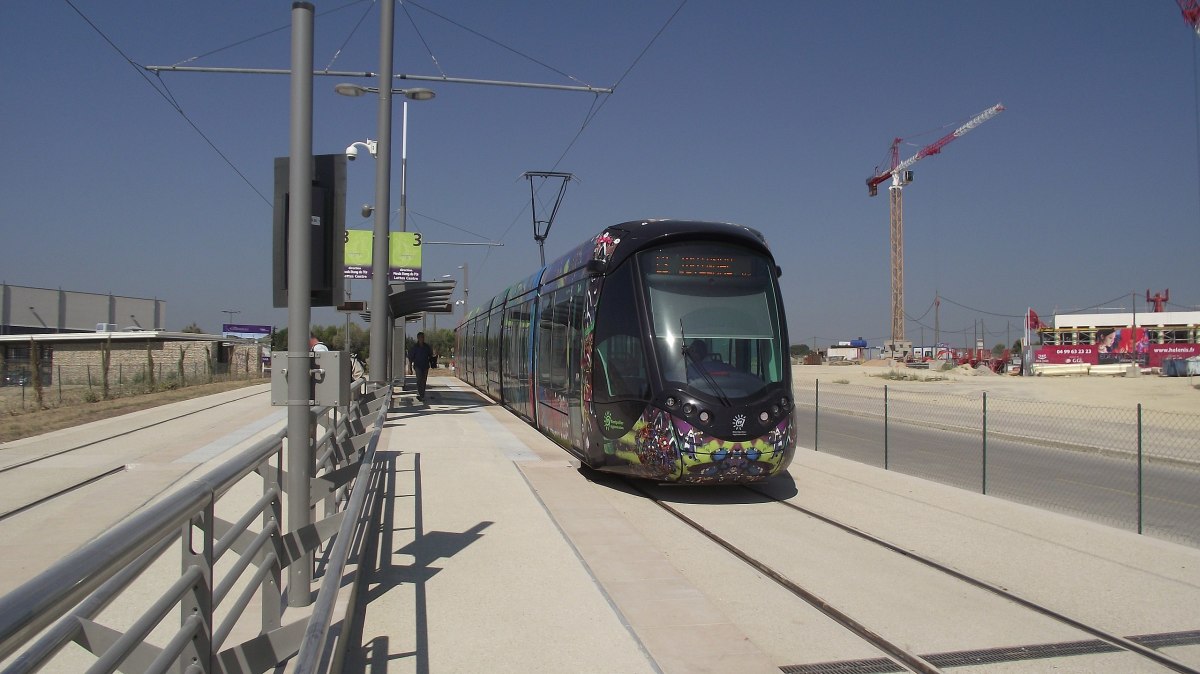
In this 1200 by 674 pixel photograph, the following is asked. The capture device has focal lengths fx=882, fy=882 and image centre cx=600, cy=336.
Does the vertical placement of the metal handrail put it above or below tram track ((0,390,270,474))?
above

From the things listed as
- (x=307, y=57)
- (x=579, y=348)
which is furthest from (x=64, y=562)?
(x=579, y=348)

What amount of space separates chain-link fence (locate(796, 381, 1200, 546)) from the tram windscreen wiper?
4502 millimetres

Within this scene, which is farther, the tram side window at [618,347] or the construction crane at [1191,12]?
the construction crane at [1191,12]

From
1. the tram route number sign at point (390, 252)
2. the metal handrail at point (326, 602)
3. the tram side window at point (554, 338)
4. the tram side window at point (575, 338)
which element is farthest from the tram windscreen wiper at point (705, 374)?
the tram route number sign at point (390, 252)

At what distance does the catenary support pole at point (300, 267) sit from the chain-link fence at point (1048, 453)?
8.67 metres

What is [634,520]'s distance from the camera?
932 centimetres

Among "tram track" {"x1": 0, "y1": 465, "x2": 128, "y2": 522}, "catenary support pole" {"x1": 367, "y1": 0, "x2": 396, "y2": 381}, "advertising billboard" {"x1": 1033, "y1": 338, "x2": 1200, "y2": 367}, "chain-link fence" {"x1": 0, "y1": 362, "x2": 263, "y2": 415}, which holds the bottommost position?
"tram track" {"x1": 0, "y1": 465, "x2": 128, "y2": 522}

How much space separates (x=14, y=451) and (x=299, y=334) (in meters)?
12.3

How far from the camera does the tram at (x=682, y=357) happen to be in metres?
9.66

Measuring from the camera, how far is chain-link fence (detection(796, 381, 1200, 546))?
38.7ft

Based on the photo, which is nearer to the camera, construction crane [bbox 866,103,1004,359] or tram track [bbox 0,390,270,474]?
tram track [bbox 0,390,270,474]

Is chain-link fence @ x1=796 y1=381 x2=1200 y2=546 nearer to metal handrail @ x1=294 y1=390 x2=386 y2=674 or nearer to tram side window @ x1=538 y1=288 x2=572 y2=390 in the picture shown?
tram side window @ x1=538 y1=288 x2=572 y2=390

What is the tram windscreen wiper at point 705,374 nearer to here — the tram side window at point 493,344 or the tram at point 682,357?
the tram at point 682,357

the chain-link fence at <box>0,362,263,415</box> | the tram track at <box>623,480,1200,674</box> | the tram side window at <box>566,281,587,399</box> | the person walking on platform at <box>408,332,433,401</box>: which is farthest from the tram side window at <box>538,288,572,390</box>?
the chain-link fence at <box>0,362,263,415</box>
